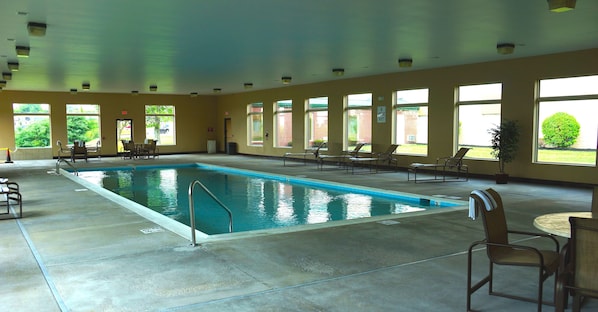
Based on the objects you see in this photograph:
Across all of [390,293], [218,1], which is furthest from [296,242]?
[218,1]

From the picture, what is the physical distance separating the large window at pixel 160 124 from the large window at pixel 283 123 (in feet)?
20.0

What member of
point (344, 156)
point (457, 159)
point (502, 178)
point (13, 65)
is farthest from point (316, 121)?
point (13, 65)

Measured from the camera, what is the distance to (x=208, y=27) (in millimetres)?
7102

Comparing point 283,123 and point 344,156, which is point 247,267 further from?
point 283,123

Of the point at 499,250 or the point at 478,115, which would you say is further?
the point at 478,115

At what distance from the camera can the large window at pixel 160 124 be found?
71.1 feet

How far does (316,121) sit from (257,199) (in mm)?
7875

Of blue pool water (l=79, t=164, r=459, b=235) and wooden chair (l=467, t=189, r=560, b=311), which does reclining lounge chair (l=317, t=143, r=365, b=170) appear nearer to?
blue pool water (l=79, t=164, r=459, b=235)

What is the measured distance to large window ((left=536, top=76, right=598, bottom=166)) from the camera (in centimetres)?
942

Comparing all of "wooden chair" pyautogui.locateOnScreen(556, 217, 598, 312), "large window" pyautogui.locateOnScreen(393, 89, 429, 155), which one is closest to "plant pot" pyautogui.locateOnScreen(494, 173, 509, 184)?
"large window" pyautogui.locateOnScreen(393, 89, 429, 155)

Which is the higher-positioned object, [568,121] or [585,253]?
[568,121]

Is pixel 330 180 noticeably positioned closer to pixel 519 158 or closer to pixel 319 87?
pixel 519 158

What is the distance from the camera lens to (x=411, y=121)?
1325 centimetres

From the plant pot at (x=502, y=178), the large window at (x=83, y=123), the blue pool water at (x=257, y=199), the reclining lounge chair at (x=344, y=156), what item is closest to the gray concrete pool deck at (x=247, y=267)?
the blue pool water at (x=257, y=199)
